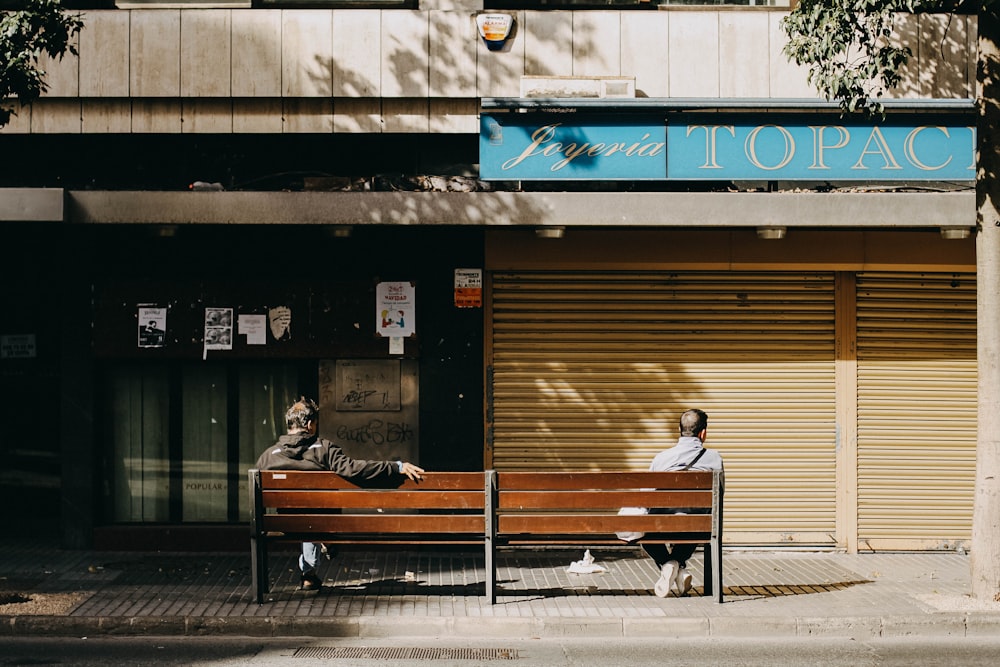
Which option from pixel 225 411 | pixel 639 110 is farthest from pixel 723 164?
pixel 225 411

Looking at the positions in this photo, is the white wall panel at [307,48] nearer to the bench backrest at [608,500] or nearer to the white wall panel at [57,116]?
the white wall panel at [57,116]

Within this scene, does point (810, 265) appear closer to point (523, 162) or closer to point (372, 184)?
point (523, 162)

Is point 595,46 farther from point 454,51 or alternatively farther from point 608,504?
point 608,504

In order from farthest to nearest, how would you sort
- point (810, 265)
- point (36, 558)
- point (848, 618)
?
point (810, 265) < point (36, 558) < point (848, 618)

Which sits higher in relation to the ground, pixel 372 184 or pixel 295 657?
pixel 372 184

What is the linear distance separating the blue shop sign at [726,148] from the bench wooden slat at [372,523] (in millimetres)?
3695

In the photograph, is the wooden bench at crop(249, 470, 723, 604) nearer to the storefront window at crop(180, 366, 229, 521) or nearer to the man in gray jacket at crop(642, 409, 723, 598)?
the man in gray jacket at crop(642, 409, 723, 598)

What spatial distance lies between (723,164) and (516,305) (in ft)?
8.41

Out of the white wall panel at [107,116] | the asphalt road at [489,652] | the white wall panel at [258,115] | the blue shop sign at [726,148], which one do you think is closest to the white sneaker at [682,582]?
the asphalt road at [489,652]

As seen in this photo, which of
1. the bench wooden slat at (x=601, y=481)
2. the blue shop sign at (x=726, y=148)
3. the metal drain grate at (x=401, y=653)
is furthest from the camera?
the blue shop sign at (x=726, y=148)

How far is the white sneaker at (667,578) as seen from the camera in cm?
830

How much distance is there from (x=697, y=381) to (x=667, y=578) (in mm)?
3042

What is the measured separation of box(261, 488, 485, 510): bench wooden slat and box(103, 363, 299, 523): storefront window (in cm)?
287

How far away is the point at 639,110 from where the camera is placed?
33.5 feet
